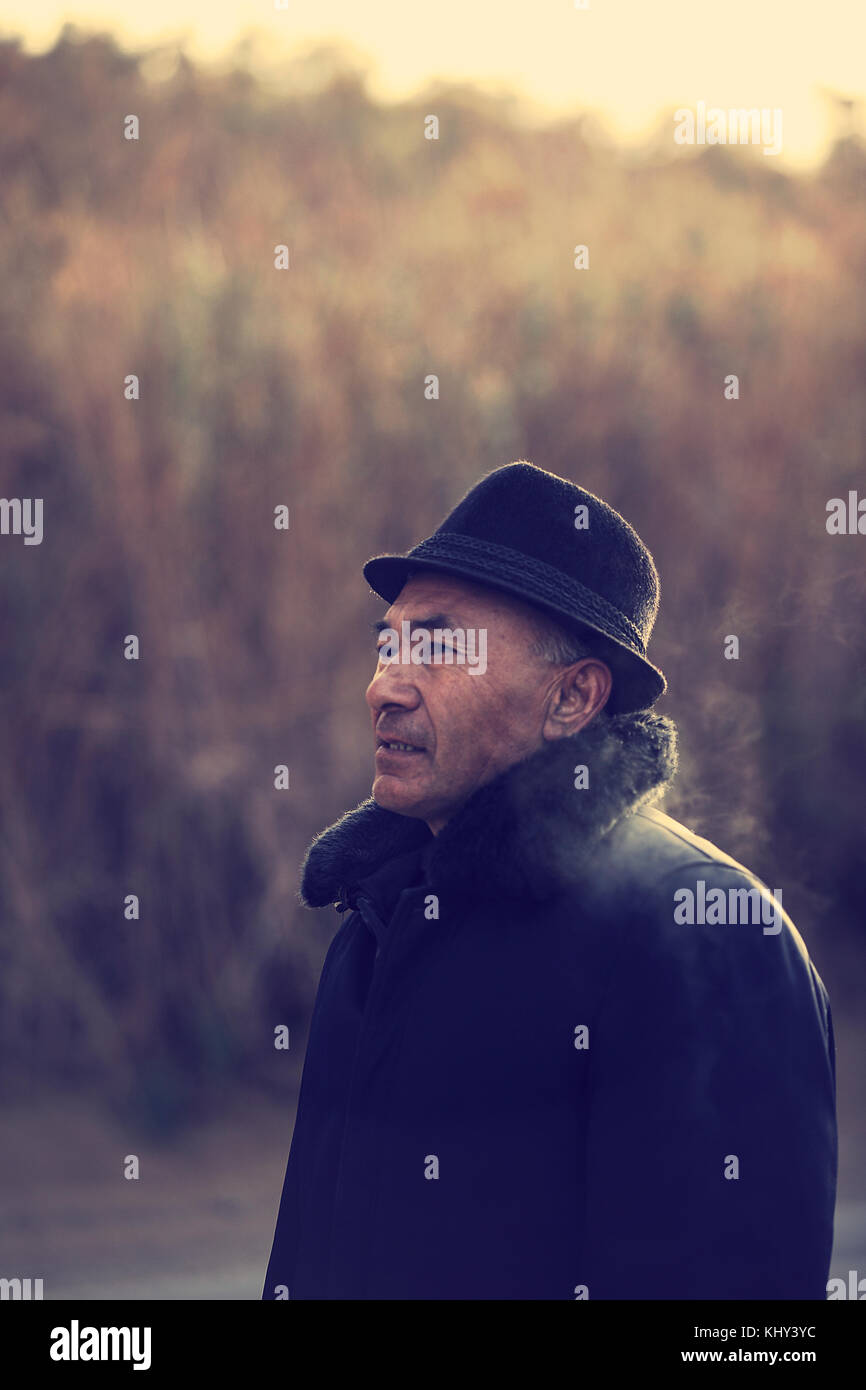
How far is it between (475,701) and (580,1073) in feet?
1.92

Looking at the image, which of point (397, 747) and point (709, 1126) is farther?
point (397, 747)

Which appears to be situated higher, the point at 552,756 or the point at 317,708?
the point at 317,708

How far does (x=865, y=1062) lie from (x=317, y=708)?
355 centimetres

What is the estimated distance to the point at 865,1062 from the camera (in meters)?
7.70

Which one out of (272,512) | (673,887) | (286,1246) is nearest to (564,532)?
(673,887)

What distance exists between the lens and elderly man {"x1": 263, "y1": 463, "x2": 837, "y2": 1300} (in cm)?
190

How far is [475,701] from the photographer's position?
7.29ft

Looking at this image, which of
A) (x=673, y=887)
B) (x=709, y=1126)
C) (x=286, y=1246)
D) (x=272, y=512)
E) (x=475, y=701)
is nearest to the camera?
(x=709, y=1126)

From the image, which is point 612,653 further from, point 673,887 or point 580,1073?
point 580,1073

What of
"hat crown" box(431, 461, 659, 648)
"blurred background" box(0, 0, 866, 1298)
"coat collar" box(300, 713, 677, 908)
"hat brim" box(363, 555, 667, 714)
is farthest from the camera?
"blurred background" box(0, 0, 866, 1298)

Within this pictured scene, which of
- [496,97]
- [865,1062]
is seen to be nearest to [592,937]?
[865,1062]

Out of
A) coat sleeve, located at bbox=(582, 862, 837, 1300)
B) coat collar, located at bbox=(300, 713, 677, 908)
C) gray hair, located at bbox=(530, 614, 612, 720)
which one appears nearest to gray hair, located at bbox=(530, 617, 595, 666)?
gray hair, located at bbox=(530, 614, 612, 720)

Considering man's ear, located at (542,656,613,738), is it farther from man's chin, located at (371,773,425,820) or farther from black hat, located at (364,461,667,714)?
man's chin, located at (371,773,425,820)

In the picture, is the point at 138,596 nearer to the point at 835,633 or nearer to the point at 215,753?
the point at 215,753
